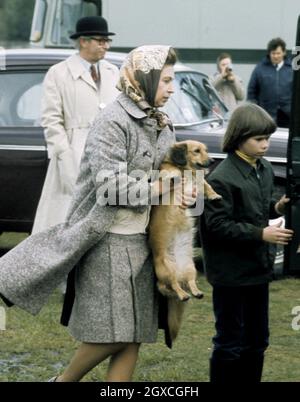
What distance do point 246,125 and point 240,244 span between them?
1.83ft

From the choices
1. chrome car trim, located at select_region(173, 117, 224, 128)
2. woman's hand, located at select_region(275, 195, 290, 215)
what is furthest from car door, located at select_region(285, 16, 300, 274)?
chrome car trim, located at select_region(173, 117, 224, 128)

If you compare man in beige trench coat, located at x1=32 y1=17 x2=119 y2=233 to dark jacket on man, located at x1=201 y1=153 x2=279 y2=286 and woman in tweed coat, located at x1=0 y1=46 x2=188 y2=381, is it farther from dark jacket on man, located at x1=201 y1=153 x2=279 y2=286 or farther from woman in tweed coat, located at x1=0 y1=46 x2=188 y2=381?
woman in tweed coat, located at x1=0 y1=46 x2=188 y2=381

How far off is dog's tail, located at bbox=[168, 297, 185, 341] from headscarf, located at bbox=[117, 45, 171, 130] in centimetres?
84

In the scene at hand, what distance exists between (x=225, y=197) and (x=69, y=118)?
3121 millimetres

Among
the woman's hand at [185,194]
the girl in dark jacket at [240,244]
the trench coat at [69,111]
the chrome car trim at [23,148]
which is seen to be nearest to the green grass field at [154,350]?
the girl in dark jacket at [240,244]

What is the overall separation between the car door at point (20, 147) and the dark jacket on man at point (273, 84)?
196 inches

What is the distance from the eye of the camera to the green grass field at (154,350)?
273 inches

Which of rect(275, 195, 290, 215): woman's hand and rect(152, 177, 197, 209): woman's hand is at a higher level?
rect(152, 177, 197, 209): woman's hand

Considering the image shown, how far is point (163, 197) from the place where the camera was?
210 inches

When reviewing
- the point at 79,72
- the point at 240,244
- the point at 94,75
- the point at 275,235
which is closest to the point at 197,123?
the point at 94,75

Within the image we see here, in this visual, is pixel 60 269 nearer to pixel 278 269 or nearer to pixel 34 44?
pixel 278 269

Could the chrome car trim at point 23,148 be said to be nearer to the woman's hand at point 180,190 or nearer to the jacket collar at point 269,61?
the woman's hand at point 180,190

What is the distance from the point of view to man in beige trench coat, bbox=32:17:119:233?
8.59 metres

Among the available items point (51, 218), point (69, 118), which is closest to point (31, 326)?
point (51, 218)
